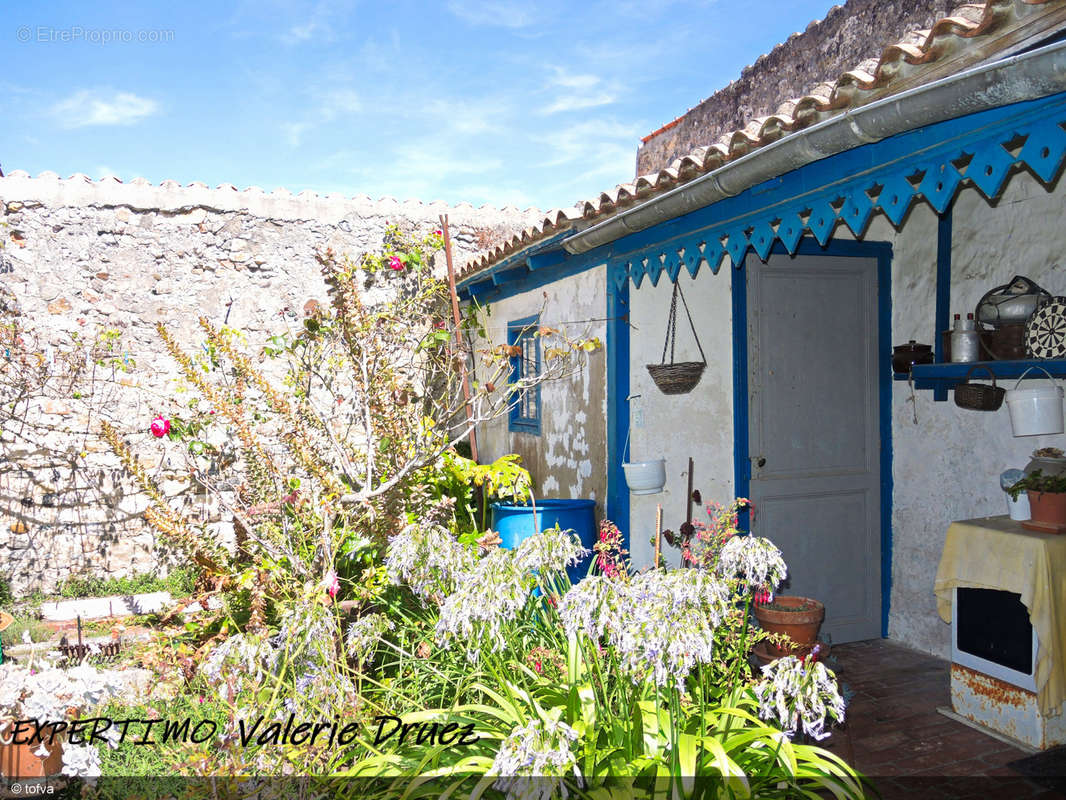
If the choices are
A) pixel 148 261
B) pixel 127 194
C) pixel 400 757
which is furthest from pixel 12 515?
pixel 400 757

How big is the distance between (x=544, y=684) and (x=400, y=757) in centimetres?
59

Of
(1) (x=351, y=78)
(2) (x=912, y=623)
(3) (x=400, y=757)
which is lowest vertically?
(2) (x=912, y=623)

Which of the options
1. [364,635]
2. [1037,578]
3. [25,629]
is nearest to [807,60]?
[1037,578]

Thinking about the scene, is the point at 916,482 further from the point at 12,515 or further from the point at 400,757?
the point at 12,515

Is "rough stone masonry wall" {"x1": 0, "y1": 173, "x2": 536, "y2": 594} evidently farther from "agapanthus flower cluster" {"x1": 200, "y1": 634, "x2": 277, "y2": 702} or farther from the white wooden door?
"agapanthus flower cluster" {"x1": 200, "y1": 634, "x2": 277, "y2": 702}

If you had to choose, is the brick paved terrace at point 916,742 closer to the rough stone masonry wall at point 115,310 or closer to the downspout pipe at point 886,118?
the downspout pipe at point 886,118

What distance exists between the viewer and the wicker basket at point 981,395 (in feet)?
13.7

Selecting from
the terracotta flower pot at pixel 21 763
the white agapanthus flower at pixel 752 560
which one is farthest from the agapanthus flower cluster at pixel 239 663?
the white agapanthus flower at pixel 752 560

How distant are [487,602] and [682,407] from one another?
286cm

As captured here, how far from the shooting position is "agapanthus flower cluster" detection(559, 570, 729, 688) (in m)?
2.02

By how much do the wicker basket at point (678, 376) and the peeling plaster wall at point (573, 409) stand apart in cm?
82

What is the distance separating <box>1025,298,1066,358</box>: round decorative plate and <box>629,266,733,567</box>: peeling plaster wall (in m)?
1.64

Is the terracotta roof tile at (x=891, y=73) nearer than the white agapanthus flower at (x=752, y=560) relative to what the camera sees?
Yes

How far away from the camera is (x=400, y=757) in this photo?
251 cm
